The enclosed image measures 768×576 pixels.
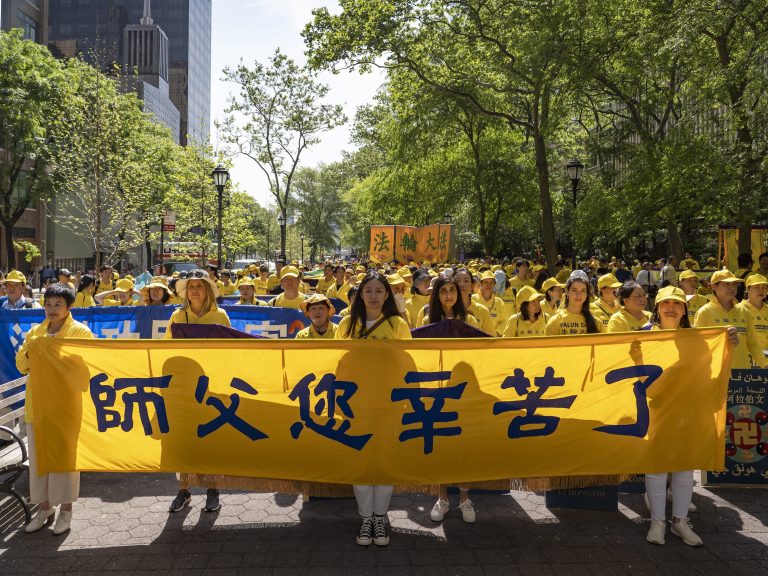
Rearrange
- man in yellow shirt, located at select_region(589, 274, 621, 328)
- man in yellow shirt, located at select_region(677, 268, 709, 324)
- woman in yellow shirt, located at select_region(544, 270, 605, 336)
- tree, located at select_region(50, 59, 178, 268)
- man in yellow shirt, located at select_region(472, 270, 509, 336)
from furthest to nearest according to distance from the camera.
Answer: tree, located at select_region(50, 59, 178, 268) → man in yellow shirt, located at select_region(677, 268, 709, 324) → man in yellow shirt, located at select_region(472, 270, 509, 336) → man in yellow shirt, located at select_region(589, 274, 621, 328) → woman in yellow shirt, located at select_region(544, 270, 605, 336)

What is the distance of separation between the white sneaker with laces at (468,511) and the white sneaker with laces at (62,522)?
9.94 feet

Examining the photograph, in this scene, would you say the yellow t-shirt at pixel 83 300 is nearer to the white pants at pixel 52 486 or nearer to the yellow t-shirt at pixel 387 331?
the white pants at pixel 52 486

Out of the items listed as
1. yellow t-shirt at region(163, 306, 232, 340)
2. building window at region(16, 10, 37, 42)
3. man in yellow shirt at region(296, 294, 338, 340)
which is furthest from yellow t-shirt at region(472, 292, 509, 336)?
building window at region(16, 10, 37, 42)

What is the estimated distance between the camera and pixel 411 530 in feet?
16.1

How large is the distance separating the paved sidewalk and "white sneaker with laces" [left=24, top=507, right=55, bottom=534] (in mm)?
61

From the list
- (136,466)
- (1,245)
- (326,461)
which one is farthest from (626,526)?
(1,245)

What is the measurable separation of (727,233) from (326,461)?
1894 cm

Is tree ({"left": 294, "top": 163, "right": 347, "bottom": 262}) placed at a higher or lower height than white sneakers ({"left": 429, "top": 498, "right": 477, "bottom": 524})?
higher

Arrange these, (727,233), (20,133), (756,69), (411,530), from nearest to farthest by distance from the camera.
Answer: (411,530)
(756,69)
(727,233)
(20,133)

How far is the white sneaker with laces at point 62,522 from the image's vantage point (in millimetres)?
4750

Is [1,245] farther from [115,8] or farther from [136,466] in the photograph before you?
[115,8]

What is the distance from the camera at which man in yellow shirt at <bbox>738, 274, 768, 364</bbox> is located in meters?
6.35

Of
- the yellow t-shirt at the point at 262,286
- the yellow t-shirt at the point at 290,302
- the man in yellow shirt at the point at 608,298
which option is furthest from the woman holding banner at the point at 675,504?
the yellow t-shirt at the point at 262,286

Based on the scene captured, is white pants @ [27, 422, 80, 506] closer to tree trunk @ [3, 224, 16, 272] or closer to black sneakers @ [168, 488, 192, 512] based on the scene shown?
black sneakers @ [168, 488, 192, 512]
